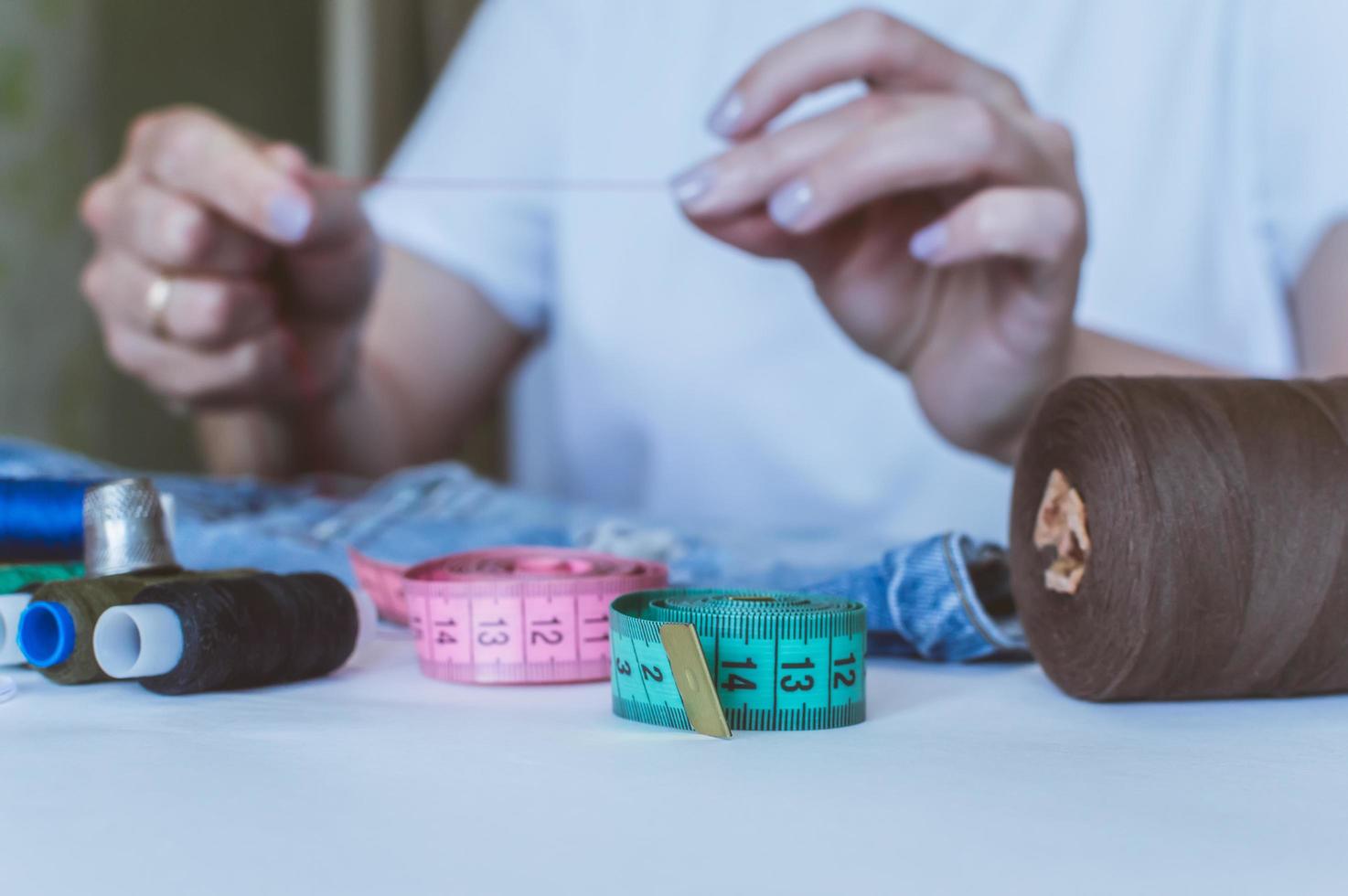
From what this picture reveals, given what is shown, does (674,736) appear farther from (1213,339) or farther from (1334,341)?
(1213,339)

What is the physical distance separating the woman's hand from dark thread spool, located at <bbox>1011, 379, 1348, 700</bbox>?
35 centimetres

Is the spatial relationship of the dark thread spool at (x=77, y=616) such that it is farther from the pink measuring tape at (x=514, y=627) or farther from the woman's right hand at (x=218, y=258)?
the woman's right hand at (x=218, y=258)

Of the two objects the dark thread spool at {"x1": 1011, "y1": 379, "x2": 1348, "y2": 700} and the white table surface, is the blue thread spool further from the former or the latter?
the dark thread spool at {"x1": 1011, "y1": 379, "x2": 1348, "y2": 700}

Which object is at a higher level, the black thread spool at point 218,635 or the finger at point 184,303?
the finger at point 184,303

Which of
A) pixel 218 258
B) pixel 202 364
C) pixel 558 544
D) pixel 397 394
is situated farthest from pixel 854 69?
pixel 397 394

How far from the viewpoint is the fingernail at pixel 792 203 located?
34.7 inches

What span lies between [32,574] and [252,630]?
169mm

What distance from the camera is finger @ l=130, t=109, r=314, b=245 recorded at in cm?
110

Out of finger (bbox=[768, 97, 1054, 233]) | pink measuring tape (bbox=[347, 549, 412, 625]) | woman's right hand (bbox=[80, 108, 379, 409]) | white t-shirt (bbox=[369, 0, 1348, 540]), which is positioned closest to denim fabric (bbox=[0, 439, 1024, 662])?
pink measuring tape (bbox=[347, 549, 412, 625])

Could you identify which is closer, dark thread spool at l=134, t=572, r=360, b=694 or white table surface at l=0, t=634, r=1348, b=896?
white table surface at l=0, t=634, r=1348, b=896

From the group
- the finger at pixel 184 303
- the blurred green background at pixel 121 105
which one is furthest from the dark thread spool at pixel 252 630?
the blurred green background at pixel 121 105

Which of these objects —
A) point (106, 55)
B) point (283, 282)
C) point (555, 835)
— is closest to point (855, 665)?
point (555, 835)

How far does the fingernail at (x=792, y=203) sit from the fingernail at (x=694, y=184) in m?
0.05

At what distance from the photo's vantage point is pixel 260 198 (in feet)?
3.62
